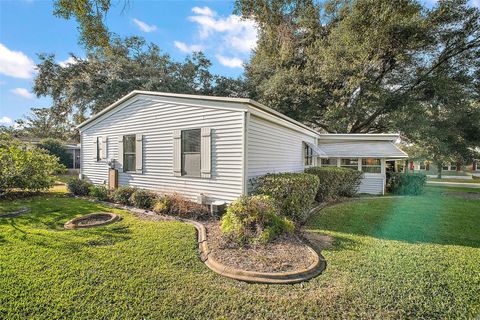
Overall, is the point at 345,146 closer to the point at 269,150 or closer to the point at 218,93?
the point at 269,150

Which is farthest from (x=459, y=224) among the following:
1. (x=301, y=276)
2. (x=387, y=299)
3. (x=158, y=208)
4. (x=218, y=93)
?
(x=218, y=93)

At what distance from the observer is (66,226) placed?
18.6 ft

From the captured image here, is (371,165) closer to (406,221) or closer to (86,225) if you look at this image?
(406,221)

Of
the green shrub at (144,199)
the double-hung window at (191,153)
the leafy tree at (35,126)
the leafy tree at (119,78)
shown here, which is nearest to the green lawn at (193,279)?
the green shrub at (144,199)

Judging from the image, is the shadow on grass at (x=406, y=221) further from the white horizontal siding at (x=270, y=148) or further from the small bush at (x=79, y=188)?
the small bush at (x=79, y=188)

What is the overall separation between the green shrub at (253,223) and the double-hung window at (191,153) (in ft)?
8.28

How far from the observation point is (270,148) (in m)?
7.80

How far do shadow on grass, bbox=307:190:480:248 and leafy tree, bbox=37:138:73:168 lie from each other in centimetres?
2201

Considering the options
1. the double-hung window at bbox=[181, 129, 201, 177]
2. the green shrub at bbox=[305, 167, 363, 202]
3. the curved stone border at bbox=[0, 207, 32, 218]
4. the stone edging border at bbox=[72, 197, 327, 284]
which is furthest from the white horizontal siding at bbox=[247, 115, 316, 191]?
the curved stone border at bbox=[0, 207, 32, 218]

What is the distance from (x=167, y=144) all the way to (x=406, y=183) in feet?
43.5

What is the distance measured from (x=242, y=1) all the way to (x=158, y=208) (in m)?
8.57

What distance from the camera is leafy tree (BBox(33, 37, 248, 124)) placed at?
17906mm

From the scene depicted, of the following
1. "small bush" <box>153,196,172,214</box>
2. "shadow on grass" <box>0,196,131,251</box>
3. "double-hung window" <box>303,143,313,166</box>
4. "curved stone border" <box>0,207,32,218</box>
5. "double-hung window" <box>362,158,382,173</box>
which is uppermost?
"double-hung window" <box>303,143,313,166</box>

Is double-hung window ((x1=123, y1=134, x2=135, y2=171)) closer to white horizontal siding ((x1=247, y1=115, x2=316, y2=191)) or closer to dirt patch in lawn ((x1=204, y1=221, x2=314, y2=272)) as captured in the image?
white horizontal siding ((x1=247, y1=115, x2=316, y2=191))
